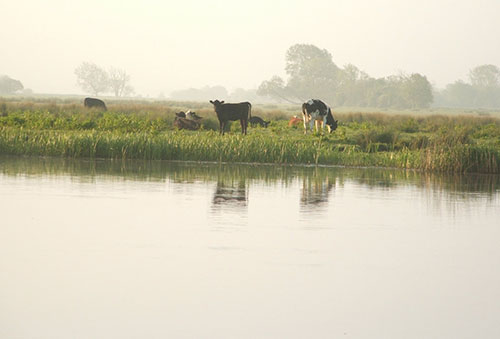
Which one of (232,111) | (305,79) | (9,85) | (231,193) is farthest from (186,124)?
(9,85)

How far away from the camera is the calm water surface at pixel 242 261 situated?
28.9ft

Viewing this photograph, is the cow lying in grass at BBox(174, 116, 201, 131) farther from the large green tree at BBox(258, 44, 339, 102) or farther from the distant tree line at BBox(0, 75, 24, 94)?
the distant tree line at BBox(0, 75, 24, 94)

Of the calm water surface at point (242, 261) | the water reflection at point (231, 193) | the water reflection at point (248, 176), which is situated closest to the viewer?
the calm water surface at point (242, 261)

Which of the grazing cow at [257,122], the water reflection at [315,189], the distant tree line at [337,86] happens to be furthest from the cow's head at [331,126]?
the distant tree line at [337,86]

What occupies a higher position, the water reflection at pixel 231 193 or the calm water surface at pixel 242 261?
the water reflection at pixel 231 193

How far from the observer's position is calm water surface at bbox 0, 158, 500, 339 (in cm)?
882

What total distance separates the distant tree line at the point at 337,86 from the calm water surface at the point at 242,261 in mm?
119375

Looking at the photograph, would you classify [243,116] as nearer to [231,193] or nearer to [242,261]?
[231,193]

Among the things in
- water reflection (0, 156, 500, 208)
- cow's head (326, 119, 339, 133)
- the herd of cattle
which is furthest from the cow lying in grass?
water reflection (0, 156, 500, 208)

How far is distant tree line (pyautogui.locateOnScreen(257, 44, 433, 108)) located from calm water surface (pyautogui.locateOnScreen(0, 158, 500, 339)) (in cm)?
11938

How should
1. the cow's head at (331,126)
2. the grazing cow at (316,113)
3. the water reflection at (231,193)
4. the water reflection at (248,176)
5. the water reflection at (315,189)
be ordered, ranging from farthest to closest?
the cow's head at (331,126) < the grazing cow at (316,113) < the water reflection at (248,176) < the water reflection at (315,189) < the water reflection at (231,193)

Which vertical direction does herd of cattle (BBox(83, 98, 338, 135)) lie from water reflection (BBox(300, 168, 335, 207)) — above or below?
above

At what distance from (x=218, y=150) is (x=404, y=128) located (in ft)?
42.5

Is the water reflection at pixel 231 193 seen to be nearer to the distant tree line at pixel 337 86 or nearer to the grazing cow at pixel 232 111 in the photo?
the grazing cow at pixel 232 111
